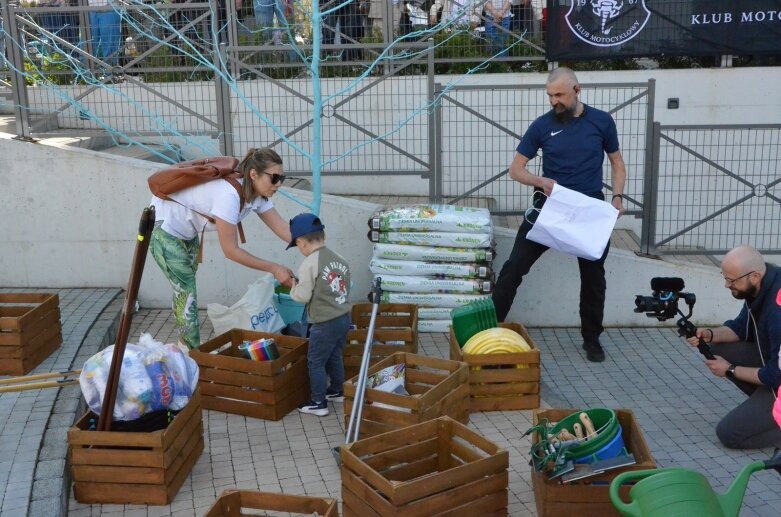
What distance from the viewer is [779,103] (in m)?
10.0

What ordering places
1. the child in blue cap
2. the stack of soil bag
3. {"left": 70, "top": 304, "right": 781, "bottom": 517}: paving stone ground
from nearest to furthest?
1. {"left": 70, "top": 304, "right": 781, "bottom": 517}: paving stone ground
2. the child in blue cap
3. the stack of soil bag

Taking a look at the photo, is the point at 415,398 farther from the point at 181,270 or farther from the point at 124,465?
the point at 181,270

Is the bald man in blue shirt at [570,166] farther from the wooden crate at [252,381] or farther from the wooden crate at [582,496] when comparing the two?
the wooden crate at [582,496]

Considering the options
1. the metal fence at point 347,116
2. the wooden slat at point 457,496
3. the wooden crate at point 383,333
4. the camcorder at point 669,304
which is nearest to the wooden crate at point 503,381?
the wooden crate at point 383,333

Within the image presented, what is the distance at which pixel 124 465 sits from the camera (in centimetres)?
495

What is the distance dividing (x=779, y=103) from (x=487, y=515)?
721 centimetres

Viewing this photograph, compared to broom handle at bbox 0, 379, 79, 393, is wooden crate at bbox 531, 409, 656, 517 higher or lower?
lower

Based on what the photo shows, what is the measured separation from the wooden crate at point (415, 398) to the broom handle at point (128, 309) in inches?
56.8

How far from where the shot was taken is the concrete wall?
27.0 ft

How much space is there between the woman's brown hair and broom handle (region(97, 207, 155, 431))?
1419 millimetres

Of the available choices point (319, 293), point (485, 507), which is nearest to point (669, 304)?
point (485, 507)

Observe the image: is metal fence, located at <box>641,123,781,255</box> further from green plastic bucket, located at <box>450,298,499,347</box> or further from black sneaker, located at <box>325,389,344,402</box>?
black sneaker, located at <box>325,389,344,402</box>

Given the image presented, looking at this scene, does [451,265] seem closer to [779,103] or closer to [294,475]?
[294,475]

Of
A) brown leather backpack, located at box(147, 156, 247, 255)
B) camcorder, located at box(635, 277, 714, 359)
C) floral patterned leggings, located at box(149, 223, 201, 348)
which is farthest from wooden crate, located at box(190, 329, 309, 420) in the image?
camcorder, located at box(635, 277, 714, 359)
